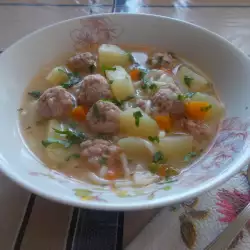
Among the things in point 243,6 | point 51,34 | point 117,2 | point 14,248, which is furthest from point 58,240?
point 243,6

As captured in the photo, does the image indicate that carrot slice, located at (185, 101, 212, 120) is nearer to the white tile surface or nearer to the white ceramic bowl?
the white ceramic bowl

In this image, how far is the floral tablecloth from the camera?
3.97ft

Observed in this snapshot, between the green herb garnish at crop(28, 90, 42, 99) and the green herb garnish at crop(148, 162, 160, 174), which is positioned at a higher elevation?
the green herb garnish at crop(148, 162, 160, 174)

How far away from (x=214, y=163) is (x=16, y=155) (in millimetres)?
715

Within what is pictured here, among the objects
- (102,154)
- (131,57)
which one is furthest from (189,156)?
(131,57)

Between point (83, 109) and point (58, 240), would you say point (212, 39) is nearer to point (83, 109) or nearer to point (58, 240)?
point (83, 109)

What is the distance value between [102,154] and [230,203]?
488 mm

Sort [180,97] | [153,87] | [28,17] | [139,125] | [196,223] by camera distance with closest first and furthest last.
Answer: [196,223]
[139,125]
[180,97]
[153,87]
[28,17]

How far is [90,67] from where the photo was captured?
1.89 metres

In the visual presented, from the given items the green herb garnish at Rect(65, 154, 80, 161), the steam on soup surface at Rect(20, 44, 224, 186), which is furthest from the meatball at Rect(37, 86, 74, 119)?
the green herb garnish at Rect(65, 154, 80, 161)

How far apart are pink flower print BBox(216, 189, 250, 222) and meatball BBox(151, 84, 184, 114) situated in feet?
1.32

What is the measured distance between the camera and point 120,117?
60.6 inches

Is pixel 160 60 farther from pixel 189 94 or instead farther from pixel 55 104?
pixel 55 104

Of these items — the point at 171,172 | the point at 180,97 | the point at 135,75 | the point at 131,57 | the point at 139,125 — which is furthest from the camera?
the point at 131,57
